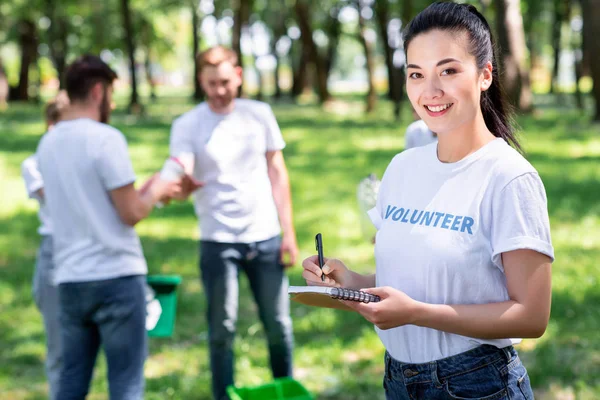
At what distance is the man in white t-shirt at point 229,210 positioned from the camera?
4582 millimetres

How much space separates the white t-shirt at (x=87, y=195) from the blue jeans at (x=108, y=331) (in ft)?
0.21

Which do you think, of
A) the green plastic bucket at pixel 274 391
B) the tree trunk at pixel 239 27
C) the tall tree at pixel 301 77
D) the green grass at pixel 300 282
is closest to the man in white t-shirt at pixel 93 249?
the green plastic bucket at pixel 274 391

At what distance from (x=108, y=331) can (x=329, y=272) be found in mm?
1603

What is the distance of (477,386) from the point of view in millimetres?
2113

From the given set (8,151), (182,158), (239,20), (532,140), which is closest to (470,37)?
(182,158)

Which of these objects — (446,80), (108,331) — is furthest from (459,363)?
(108,331)

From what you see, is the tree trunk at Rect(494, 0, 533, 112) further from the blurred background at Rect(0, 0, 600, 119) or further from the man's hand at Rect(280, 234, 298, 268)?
the man's hand at Rect(280, 234, 298, 268)

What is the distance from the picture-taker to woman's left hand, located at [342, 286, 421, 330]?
1975 millimetres

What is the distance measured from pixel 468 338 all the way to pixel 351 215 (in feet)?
29.5

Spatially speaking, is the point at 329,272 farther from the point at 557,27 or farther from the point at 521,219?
the point at 557,27

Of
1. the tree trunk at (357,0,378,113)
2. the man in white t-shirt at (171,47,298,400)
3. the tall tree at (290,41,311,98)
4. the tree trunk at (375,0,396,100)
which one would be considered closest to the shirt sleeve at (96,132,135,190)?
the man in white t-shirt at (171,47,298,400)

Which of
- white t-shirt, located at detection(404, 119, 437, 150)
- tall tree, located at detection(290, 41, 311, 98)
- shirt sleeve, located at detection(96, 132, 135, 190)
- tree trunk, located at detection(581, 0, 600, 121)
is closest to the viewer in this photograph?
shirt sleeve, located at detection(96, 132, 135, 190)

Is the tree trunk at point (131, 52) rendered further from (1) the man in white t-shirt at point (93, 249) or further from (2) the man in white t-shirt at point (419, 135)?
(1) the man in white t-shirt at point (93, 249)

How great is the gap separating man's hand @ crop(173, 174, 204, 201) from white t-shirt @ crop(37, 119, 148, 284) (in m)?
0.65
